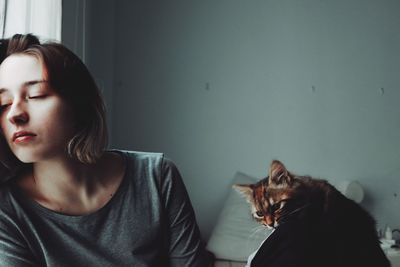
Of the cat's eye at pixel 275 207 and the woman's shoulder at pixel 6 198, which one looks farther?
the cat's eye at pixel 275 207

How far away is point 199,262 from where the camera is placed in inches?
36.4

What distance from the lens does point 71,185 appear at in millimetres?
843

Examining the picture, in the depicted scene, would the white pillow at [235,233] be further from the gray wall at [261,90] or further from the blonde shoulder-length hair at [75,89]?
the blonde shoulder-length hair at [75,89]

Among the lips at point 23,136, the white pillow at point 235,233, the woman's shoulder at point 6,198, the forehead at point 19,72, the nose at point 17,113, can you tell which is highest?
the forehead at point 19,72

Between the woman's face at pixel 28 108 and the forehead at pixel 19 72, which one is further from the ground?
the forehead at pixel 19 72

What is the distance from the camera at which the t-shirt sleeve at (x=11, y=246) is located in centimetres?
76

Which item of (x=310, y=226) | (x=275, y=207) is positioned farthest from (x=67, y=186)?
(x=275, y=207)

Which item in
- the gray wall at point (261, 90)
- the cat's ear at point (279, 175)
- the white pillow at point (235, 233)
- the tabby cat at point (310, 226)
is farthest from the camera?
the gray wall at point (261, 90)

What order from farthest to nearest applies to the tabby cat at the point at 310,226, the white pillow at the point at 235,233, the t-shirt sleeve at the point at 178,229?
the white pillow at the point at 235,233 → the tabby cat at the point at 310,226 → the t-shirt sleeve at the point at 178,229

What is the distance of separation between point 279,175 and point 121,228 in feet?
2.80

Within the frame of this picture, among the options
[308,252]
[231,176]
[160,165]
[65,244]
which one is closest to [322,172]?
[231,176]

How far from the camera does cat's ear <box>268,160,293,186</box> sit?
156 cm

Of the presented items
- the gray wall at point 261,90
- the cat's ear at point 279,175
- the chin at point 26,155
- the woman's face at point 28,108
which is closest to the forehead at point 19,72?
the woman's face at point 28,108

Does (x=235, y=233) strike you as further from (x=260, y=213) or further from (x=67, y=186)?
(x=67, y=186)
